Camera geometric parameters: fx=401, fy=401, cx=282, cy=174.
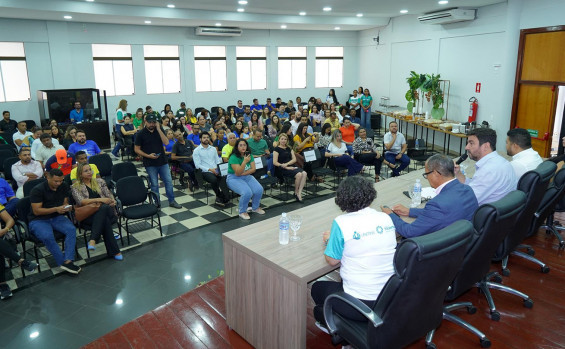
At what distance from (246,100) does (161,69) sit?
127 inches

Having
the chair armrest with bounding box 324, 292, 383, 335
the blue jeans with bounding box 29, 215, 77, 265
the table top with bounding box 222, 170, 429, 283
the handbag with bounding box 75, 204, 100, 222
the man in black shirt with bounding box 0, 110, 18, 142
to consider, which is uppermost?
the man in black shirt with bounding box 0, 110, 18, 142

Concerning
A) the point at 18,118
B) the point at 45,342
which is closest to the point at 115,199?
the point at 45,342

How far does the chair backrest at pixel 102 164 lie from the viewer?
20.8 feet

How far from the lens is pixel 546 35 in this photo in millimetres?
8102

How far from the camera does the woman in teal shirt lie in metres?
13.9

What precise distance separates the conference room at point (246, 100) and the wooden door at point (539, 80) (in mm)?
Result: 36

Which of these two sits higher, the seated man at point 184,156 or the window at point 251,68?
the window at point 251,68

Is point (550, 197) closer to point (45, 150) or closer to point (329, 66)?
point (45, 150)

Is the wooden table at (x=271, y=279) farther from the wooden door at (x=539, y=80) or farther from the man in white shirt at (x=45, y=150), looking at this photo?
the wooden door at (x=539, y=80)

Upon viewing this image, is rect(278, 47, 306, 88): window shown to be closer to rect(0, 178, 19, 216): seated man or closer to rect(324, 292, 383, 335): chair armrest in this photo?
rect(0, 178, 19, 216): seated man

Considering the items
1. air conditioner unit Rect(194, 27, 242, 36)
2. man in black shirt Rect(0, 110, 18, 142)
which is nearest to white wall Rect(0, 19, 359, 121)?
air conditioner unit Rect(194, 27, 242, 36)

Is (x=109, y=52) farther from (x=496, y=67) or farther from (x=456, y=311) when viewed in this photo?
(x=456, y=311)

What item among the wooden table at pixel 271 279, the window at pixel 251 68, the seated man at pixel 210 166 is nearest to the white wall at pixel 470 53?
the window at pixel 251 68

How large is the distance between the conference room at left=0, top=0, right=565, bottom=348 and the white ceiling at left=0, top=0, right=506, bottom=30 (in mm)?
50
